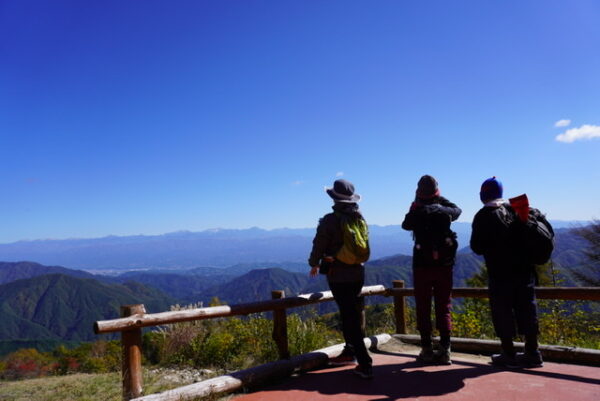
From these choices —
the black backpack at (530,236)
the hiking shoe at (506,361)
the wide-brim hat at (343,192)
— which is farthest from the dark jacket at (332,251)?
the hiking shoe at (506,361)

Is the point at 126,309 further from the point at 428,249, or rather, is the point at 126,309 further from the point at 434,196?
the point at 434,196

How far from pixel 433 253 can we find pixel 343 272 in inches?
37.9

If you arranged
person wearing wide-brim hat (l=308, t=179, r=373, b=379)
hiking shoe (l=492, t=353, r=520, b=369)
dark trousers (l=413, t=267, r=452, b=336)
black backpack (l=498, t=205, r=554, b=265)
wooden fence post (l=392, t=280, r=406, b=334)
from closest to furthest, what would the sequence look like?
1. black backpack (l=498, t=205, r=554, b=265)
2. person wearing wide-brim hat (l=308, t=179, r=373, b=379)
3. hiking shoe (l=492, t=353, r=520, b=369)
4. dark trousers (l=413, t=267, r=452, b=336)
5. wooden fence post (l=392, t=280, r=406, b=334)

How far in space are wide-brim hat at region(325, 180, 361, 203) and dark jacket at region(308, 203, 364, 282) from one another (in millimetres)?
140

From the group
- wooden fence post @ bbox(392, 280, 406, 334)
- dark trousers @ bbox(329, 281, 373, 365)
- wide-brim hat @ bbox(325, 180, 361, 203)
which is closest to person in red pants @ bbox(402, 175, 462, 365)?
wide-brim hat @ bbox(325, 180, 361, 203)

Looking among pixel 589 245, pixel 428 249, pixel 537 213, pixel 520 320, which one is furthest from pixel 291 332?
pixel 589 245

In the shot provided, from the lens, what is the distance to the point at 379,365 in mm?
4715

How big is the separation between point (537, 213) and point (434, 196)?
39.8 inches

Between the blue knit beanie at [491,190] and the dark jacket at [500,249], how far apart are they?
5.7 inches

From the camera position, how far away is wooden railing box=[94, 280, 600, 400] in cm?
378

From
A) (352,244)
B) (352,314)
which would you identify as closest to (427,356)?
(352,314)

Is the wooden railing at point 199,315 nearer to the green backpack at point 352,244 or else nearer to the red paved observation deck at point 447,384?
the red paved observation deck at point 447,384

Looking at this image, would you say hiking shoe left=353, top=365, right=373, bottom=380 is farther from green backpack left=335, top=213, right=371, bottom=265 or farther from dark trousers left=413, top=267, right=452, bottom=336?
green backpack left=335, top=213, right=371, bottom=265

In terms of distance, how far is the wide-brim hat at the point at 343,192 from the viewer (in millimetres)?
4294
